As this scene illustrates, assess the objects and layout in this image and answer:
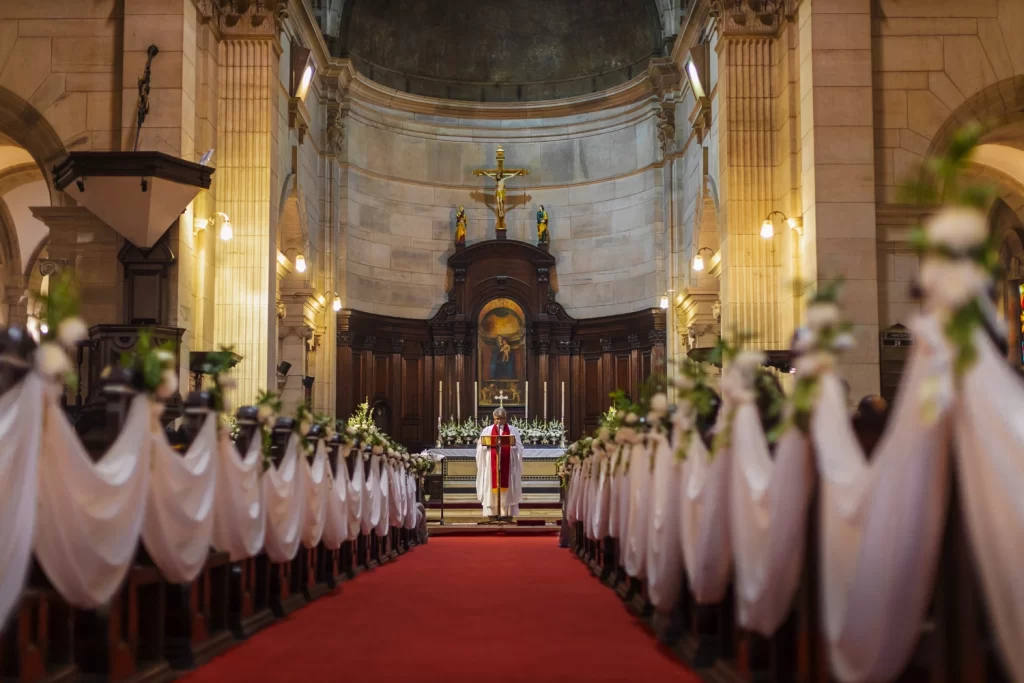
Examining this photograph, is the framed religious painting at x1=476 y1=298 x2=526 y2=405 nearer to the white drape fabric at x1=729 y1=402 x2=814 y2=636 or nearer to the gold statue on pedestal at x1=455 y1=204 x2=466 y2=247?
the gold statue on pedestal at x1=455 y1=204 x2=466 y2=247

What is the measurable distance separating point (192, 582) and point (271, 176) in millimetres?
9720

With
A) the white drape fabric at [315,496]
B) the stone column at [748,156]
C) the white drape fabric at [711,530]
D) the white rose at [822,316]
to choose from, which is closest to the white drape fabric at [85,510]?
the white drape fabric at [711,530]

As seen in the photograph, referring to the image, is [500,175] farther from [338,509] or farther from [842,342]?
[842,342]

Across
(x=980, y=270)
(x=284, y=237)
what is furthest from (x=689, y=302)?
(x=980, y=270)

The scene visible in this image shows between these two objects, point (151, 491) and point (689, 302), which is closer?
point (151, 491)

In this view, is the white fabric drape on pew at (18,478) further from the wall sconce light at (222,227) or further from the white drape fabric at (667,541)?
the wall sconce light at (222,227)

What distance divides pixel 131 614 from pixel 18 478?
1.27 m

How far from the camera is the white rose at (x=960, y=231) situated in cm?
324

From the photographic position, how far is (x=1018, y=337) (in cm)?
1698

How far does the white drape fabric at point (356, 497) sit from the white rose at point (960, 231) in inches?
294

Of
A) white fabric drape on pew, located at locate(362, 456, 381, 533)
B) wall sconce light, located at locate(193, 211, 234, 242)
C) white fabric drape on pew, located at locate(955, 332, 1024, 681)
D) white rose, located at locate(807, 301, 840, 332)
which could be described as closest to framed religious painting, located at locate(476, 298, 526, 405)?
wall sconce light, located at locate(193, 211, 234, 242)

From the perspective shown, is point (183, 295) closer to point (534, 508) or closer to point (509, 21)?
point (534, 508)

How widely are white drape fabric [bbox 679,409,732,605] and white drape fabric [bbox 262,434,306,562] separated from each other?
2892 mm

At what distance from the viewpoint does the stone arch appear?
42.1 ft
